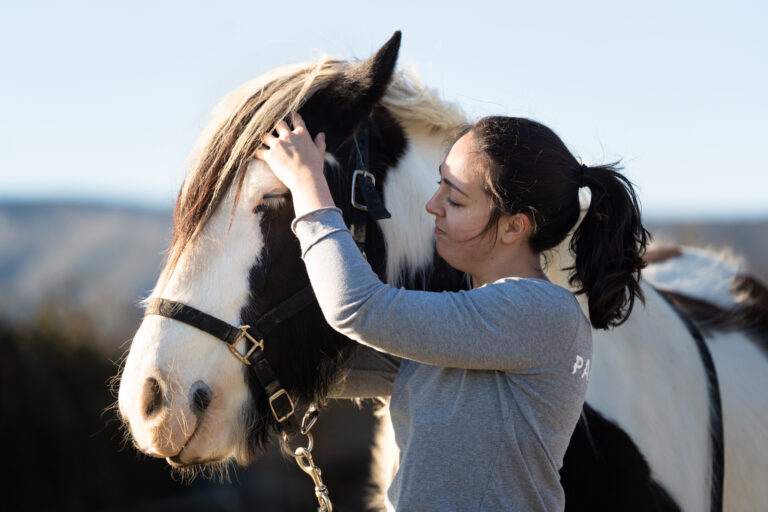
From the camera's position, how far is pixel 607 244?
4.72ft

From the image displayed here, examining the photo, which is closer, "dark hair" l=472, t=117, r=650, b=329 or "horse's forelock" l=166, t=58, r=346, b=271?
"dark hair" l=472, t=117, r=650, b=329

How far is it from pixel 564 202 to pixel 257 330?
2.55 ft

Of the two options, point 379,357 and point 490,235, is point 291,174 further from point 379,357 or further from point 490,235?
point 379,357

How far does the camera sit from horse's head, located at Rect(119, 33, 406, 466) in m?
1.46

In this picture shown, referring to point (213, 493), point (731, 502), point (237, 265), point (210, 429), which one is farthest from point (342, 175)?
point (213, 493)

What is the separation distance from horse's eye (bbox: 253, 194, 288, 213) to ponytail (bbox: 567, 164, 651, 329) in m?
0.71

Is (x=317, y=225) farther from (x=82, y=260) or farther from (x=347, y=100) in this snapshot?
(x=82, y=260)

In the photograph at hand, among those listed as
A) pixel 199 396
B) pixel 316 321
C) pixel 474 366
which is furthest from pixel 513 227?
pixel 199 396

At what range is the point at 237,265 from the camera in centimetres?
152

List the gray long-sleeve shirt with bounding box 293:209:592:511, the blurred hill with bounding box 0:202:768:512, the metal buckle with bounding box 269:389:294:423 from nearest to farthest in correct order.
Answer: the gray long-sleeve shirt with bounding box 293:209:592:511 < the metal buckle with bounding box 269:389:294:423 < the blurred hill with bounding box 0:202:768:512

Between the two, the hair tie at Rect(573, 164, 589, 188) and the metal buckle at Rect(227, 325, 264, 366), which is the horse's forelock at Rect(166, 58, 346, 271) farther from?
the hair tie at Rect(573, 164, 589, 188)

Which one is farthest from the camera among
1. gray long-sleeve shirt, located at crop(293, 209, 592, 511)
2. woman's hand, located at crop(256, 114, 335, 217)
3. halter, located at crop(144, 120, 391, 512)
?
halter, located at crop(144, 120, 391, 512)

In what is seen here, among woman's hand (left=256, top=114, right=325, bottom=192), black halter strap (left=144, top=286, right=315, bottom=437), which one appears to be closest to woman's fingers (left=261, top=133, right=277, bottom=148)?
woman's hand (left=256, top=114, right=325, bottom=192)

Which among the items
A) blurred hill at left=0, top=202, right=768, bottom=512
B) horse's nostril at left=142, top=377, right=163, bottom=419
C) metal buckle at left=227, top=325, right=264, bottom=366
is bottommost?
blurred hill at left=0, top=202, right=768, bottom=512
